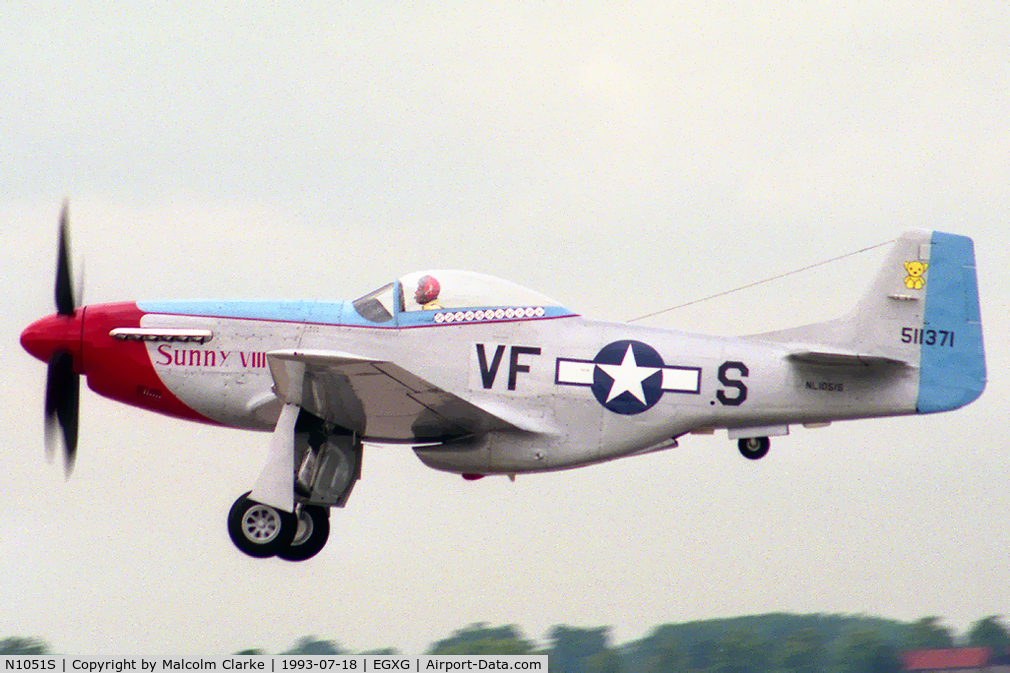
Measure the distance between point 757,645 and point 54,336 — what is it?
22.6 m

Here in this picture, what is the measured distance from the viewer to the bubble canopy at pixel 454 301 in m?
14.5

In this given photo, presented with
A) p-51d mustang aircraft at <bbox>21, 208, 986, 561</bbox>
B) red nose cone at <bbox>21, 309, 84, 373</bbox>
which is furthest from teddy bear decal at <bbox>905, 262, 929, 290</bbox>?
red nose cone at <bbox>21, 309, 84, 373</bbox>

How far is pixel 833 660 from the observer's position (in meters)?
33.5

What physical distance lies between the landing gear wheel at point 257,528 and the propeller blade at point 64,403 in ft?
7.52

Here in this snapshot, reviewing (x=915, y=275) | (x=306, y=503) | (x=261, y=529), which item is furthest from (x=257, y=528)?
(x=915, y=275)

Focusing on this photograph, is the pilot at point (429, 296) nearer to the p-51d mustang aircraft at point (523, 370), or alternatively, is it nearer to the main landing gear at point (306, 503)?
the p-51d mustang aircraft at point (523, 370)

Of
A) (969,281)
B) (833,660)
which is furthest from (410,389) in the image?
(833,660)

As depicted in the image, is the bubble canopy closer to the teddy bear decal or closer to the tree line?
the teddy bear decal

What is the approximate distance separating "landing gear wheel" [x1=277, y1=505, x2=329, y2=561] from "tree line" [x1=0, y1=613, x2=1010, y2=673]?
532 inches

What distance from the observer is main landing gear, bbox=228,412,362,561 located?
14.1 meters

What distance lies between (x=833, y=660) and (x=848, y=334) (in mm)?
20391

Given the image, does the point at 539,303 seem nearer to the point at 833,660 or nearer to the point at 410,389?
the point at 410,389

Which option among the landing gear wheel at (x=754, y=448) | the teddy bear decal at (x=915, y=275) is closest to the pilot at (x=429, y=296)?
the landing gear wheel at (x=754, y=448)

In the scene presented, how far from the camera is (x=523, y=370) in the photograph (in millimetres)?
14477
